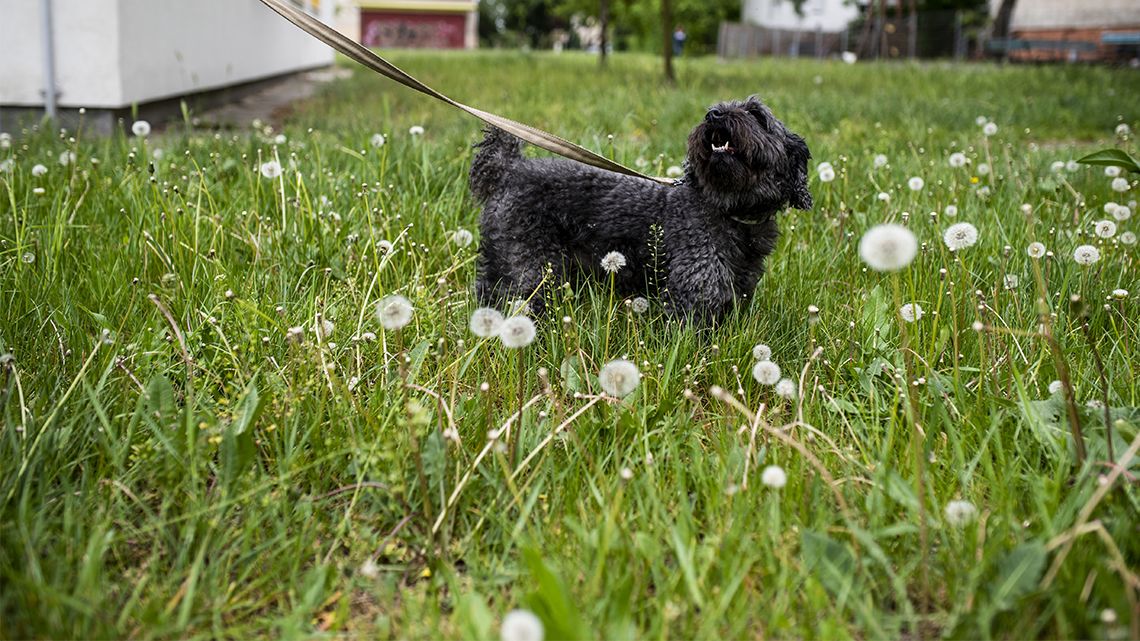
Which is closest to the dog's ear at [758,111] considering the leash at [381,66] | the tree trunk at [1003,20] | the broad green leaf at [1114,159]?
the leash at [381,66]

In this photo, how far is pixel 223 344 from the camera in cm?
295

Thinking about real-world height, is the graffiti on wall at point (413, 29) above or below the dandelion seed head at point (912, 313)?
above

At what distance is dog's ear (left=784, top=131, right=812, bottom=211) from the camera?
3373 millimetres

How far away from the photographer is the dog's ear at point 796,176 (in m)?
3.37

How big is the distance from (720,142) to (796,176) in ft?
1.30

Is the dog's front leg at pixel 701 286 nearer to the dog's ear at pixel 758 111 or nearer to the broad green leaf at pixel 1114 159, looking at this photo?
the dog's ear at pixel 758 111

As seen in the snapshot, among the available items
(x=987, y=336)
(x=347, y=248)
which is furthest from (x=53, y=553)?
(x=987, y=336)

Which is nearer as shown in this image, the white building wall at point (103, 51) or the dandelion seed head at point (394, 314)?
the dandelion seed head at point (394, 314)

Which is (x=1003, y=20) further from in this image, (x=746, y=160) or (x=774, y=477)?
(x=774, y=477)

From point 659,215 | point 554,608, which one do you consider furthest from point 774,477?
point 659,215

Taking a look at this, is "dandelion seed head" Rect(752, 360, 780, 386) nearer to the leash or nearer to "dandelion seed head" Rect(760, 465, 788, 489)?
"dandelion seed head" Rect(760, 465, 788, 489)

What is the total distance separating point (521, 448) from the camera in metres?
2.34

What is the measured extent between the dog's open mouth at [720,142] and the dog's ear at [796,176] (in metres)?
0.32

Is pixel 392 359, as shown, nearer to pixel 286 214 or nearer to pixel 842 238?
pixel 286 214
